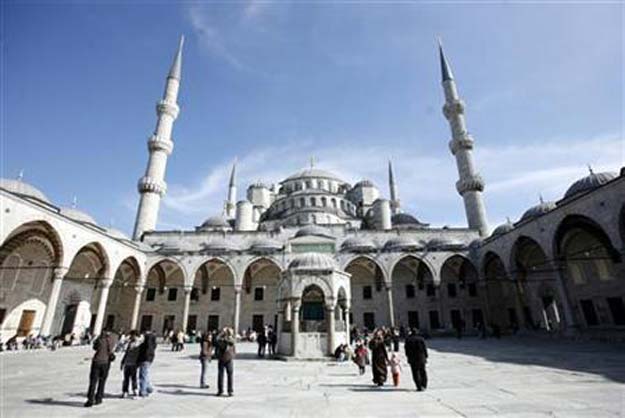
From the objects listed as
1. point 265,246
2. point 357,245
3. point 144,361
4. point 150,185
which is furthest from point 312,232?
point 144,361

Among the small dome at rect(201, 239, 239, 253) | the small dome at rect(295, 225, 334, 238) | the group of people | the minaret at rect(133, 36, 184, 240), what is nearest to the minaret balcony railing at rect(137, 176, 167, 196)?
the minaret at rect(133, 36, 184, 240)

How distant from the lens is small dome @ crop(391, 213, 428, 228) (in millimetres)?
32713

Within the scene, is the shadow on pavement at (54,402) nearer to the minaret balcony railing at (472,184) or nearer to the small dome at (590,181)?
A: the small dome at (590,181)

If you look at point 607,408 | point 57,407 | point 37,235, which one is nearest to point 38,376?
point 57,407

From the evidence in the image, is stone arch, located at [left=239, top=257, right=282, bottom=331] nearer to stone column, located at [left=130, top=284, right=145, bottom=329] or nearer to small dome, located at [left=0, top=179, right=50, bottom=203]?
stone column, located at [left=130, top=284, right=145, bottom=329]

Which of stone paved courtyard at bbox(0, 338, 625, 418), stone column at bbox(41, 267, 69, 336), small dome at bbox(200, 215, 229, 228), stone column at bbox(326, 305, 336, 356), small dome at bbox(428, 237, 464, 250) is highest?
small dome at bbox(200, 215, 229, 228)

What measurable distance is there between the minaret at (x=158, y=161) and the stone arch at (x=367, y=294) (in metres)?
16.4

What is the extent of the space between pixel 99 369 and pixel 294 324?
692 cm

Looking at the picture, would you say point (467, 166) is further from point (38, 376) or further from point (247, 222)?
point (38, 376)

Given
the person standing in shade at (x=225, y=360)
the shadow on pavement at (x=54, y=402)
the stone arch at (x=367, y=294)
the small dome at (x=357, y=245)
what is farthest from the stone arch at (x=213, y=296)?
the person standing in shade at (x=225, y=360)

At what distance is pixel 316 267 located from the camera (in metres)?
11.8

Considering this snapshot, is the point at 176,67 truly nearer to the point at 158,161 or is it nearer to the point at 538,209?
the point at 158,161

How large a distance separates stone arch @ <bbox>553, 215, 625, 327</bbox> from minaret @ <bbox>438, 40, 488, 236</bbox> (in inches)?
308

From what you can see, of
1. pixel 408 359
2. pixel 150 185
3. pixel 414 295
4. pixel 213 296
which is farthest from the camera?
pixel 150 185
